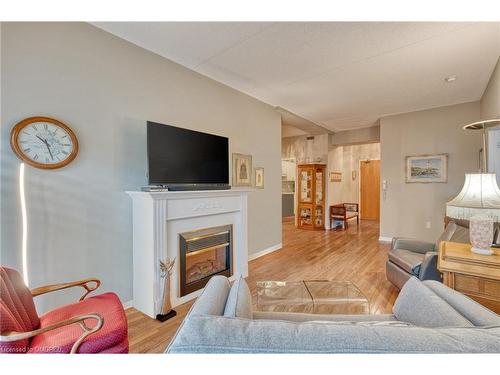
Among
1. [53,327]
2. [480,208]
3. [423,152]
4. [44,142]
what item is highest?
[423,152]

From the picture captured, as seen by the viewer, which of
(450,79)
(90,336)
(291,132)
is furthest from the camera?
(291,132)

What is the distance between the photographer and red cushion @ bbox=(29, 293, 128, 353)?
4.09 ft

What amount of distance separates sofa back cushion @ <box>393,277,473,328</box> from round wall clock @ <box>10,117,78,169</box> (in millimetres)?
2657

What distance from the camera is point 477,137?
4152 millimetres

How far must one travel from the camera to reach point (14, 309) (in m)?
1.29

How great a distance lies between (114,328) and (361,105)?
4.80m

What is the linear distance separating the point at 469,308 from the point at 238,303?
3.24 feet

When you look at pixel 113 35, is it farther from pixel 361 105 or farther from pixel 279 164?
pixel 361 105

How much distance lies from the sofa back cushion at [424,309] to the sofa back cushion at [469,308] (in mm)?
22

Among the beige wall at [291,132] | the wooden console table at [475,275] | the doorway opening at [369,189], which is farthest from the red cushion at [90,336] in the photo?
the doorway opening at [369,189]

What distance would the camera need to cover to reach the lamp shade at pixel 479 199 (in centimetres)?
166

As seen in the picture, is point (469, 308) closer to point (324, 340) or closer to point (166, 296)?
point (324, 340)

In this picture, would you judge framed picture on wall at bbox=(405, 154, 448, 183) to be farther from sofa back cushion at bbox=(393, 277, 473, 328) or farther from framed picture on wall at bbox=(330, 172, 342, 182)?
sofa back cushion at bbox=(393, 277, 473, 328)

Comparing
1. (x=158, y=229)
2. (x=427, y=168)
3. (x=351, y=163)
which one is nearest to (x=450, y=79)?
(x=427, y=168)
